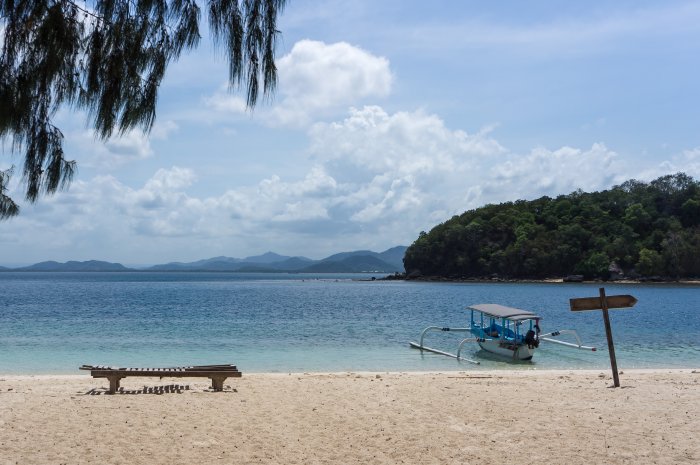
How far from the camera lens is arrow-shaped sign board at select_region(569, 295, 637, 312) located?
13297 millimetres

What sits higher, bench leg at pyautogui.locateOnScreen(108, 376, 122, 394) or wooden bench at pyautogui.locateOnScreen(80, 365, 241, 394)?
wooden bench at pyautogui.locateOnScreen(80, 365, 241, 394)

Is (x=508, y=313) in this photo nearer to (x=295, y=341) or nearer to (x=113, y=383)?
(x=295, y=341)

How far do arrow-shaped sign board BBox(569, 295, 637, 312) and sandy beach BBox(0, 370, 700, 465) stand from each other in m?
1.73

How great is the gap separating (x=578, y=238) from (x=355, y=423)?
416 ft

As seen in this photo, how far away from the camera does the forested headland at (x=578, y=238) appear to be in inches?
4646

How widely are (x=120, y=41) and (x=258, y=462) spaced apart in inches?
202

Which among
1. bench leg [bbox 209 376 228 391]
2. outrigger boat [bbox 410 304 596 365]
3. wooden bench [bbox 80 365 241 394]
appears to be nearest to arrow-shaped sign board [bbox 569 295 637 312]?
wooden bench [bbox 80 365 241 394]

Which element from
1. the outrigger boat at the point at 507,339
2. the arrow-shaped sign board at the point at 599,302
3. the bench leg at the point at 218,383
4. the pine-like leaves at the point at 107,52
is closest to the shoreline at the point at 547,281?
the outrigger boat at the point at 507,339

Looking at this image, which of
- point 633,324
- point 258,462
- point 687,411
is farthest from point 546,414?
point 633,324

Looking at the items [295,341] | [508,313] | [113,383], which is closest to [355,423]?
[113,383]

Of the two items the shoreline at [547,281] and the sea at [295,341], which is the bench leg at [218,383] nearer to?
the sea at [295,341]

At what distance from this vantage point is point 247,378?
1573 centimetres

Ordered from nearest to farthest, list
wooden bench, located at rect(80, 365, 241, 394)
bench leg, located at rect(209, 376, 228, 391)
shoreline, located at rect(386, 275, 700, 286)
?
wooden bench, located at rect(80, 365, 241, 394)
bench leg, located at rect(209, 376, 228, 391)
shoreline, located at rect(386, 275, 700, 286)

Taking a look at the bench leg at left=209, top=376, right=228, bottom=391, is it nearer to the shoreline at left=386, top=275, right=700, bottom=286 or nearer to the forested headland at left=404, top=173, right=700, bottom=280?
the shoreline at left=386, top=275, right=700, bottom=286
